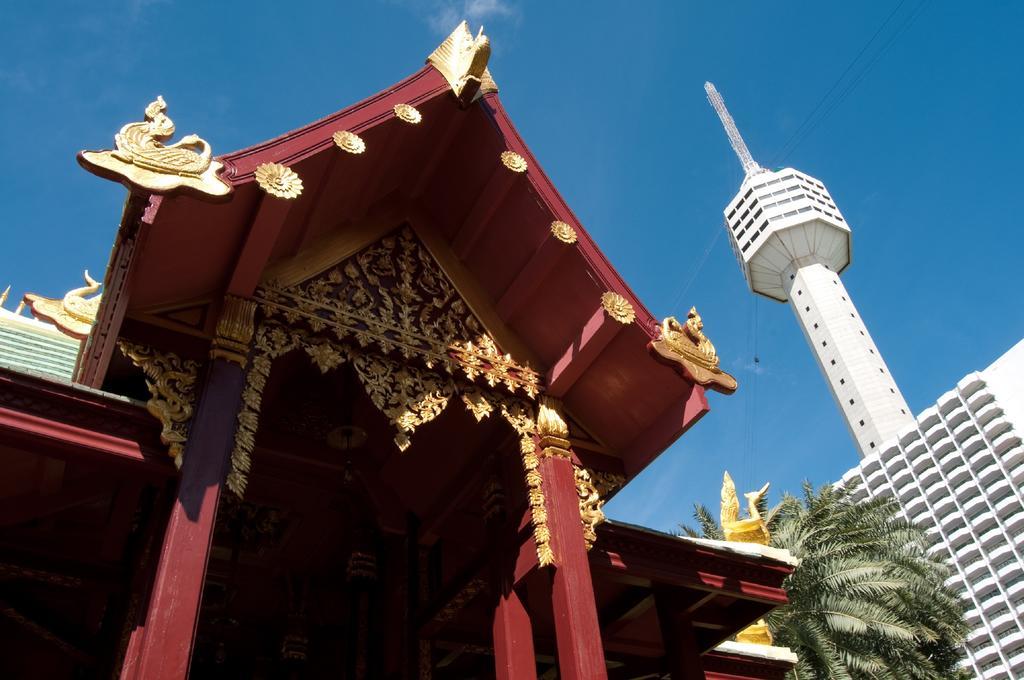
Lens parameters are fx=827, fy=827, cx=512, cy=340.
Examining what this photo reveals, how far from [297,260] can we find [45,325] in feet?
19.5

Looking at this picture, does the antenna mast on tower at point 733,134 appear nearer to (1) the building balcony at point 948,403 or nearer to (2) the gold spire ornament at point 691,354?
(1) the building balcony at point 948,403

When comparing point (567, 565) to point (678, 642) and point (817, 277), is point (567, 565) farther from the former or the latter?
point (817, 277)

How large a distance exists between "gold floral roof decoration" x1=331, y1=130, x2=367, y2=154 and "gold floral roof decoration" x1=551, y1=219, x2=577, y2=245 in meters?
1.58

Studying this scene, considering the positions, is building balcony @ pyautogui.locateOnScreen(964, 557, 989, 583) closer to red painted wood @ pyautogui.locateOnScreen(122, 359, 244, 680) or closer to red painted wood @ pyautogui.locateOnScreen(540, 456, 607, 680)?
red painted wood @ pyautogui.locateOnScreen(540, 456, 607, 680)

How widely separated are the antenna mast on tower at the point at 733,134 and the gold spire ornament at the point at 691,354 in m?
106

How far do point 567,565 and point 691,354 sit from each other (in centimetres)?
191

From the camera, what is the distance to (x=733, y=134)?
117562mm

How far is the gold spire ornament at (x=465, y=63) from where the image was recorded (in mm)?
6555

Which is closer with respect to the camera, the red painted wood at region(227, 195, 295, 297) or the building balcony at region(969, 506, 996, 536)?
the red painted wood at region(227, 195, 295, 297)

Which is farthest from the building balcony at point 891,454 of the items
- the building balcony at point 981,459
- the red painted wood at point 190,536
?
the red painted wood at point 190,536

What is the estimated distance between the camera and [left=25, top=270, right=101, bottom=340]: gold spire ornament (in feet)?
33.4

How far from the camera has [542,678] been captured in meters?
8.66

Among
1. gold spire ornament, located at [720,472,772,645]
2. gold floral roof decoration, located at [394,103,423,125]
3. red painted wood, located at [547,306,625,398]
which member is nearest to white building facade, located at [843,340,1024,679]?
gold spire ornament, located at [720,472,772,645]

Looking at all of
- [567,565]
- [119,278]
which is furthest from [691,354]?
[119,278]
